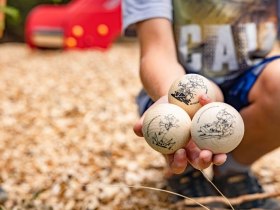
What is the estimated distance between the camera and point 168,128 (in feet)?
3.31

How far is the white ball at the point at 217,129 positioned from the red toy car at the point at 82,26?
3168 mm

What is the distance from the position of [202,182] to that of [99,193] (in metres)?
0.31

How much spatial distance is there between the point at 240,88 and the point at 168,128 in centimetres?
66

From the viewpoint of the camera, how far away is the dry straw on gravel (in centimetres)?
165

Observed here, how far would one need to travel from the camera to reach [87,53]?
3885 millimetres

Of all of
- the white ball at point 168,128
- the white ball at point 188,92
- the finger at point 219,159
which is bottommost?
the finger at point 219,159

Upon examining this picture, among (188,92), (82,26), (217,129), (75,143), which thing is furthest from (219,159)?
(82,26)

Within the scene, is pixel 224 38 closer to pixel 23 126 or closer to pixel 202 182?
pixel 202 182

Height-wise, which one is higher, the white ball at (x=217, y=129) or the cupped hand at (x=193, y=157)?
the white ball at (x=217, y=129)

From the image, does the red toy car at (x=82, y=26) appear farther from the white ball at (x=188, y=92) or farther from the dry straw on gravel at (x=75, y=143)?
the white ball at (x=188, y=92)

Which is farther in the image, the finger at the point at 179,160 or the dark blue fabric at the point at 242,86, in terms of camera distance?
the dark blue fabric at the point at 242,86

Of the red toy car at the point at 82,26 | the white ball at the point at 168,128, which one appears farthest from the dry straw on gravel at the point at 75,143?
A: the red toy car at the point at 82,26

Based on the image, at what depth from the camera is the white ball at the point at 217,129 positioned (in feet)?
3.22

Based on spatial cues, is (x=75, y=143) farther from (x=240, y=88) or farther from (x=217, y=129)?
(x=217, y=129)
